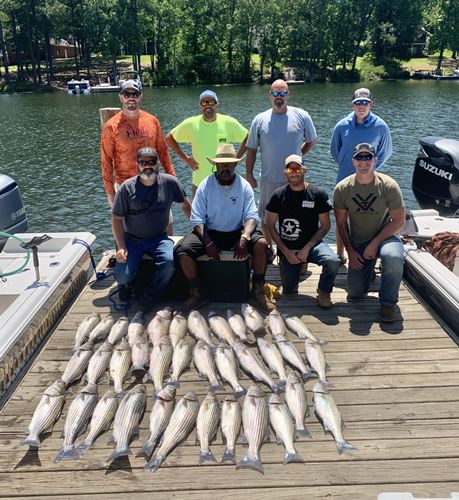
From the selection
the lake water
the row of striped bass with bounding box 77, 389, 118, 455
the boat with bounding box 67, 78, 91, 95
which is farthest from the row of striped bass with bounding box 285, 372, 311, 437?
the boat with bounding box 67, 78, 91, 95

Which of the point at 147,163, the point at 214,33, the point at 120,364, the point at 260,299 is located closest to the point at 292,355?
the point at 260,299

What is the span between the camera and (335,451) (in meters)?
3.06

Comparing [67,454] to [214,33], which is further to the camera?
[214,33]

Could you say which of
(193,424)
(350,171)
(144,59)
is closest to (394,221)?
(350,171)

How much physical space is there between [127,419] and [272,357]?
1.30m

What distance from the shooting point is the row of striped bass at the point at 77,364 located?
3.81 m

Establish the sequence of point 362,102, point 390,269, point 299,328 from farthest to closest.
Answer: point 362,102, point 390,269, point 299,328

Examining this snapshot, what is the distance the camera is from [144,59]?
63188mm

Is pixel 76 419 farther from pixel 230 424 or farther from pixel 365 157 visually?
pixel 365 157

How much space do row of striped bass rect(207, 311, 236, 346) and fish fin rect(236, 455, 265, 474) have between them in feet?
4.47

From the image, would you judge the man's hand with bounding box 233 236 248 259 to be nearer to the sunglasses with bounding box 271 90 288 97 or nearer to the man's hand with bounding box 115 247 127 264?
the man's hand with bounding box 115 247 127 264

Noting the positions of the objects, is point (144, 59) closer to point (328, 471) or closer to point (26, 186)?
point (26, 186)

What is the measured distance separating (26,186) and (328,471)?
1528 centimetres

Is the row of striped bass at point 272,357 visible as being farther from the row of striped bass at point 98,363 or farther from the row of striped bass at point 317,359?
the row of striped bass at point 98,363
